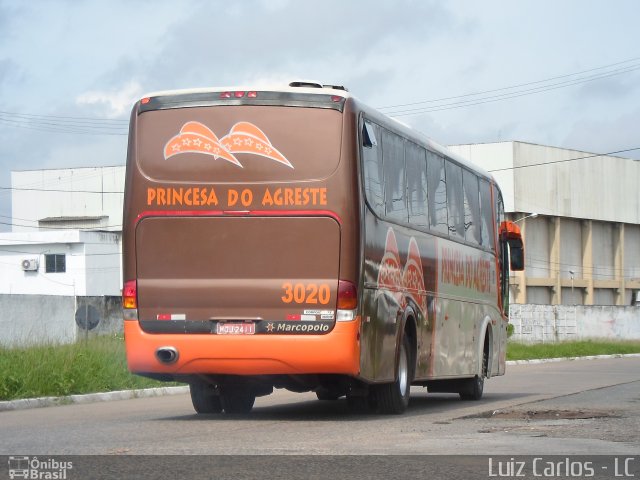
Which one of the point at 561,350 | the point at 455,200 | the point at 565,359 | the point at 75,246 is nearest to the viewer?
the point at 455,200

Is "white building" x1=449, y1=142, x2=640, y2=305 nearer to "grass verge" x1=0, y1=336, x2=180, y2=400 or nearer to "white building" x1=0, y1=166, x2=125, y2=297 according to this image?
"white building" x1=0, y1=166, x2=125, y2=297

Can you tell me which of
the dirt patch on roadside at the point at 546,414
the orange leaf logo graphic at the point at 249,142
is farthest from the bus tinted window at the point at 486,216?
the orange leaf logo graphic at the point at 249,142

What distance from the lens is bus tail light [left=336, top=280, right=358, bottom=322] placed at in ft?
43.7

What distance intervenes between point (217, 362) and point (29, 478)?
540cm

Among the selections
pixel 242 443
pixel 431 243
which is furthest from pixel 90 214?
pixel 242 443

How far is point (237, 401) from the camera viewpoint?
15.7m

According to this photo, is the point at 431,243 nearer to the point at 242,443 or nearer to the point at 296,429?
the point at 296,429

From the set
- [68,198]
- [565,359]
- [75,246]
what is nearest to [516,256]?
[565,359]

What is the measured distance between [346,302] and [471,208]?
6323mm

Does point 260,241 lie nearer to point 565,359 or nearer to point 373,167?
point 373,167

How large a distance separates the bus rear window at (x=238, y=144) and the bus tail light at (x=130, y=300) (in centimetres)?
124

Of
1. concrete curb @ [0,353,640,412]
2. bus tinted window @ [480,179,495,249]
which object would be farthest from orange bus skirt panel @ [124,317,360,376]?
bus tinted window @ [480,179,495,249]

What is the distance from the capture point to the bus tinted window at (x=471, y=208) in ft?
61.8

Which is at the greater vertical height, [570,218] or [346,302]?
[570,218]
